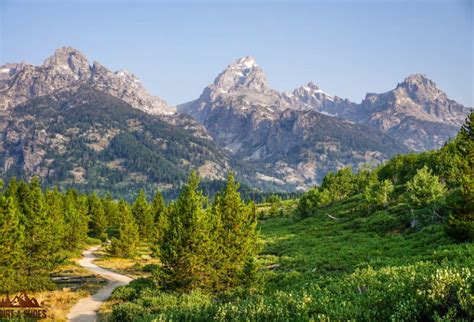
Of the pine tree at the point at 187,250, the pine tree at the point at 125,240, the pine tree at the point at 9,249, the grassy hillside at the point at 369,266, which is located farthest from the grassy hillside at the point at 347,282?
the pine tree at the point at 125,240

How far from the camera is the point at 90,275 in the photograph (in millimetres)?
49500

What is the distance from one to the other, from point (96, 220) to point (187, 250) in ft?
260

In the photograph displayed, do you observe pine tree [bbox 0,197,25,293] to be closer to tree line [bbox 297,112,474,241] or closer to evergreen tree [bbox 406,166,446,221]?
tree line [bbox 297,112,474,241]

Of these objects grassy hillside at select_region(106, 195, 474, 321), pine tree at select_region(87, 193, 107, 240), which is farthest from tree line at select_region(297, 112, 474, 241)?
pine tree at select_region(87, 193, 107, 240)

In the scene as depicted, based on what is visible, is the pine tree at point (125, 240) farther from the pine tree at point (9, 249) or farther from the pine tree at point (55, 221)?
the pine tree at point (9, 249)

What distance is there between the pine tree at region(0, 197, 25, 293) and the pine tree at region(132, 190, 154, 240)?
53024 millimetres

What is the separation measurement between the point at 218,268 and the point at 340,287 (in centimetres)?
2007

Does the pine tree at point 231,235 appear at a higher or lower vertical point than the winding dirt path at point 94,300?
higher

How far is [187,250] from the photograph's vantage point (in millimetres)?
32719

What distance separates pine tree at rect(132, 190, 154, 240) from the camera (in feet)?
301

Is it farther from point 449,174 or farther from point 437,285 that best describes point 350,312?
point 449,174

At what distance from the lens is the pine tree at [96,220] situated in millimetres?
101188

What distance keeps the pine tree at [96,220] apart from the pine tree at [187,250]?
74824 mm

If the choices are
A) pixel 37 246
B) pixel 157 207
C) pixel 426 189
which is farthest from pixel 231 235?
pixel 157 207
